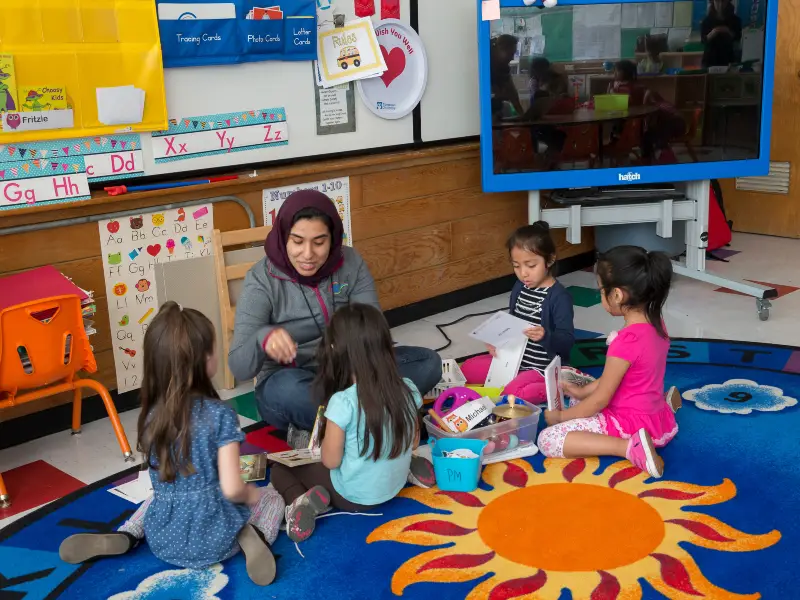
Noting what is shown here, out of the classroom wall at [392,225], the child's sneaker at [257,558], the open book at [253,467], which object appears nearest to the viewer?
the child's sneaker at [257,558]

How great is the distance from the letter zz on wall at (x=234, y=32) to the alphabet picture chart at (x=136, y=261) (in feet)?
1.82

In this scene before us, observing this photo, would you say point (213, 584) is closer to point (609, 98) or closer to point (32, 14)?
point (32, 14)

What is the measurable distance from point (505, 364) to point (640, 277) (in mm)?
732

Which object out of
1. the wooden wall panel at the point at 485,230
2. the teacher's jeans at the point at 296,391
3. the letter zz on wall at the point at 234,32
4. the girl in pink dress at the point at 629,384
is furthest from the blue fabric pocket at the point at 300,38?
the girl in pink dress at the point at 629,384

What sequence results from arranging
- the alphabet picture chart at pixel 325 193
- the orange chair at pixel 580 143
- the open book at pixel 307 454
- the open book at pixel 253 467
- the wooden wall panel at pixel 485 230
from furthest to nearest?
the wooden wall panel at pixel 485 230
the orange chair at pixel 580 143
the alphabet picture chart at pixel 325 193
the open book at pixel 253 467
the open book at pixel 307 454

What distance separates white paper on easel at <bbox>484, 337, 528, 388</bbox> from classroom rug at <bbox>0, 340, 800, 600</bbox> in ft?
1.61

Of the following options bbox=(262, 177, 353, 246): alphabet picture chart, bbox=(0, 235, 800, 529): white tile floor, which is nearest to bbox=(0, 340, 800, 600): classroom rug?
bbox=(0, 235, 800, 529): white tile floor

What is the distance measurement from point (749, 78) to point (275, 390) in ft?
8.80

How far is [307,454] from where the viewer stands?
2.67m

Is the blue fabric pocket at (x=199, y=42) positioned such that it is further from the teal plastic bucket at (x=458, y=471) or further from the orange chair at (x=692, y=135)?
the orange chair at (x=692, y=135)

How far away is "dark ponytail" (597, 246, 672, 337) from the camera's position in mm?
2635

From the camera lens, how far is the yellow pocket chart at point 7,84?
2.79m

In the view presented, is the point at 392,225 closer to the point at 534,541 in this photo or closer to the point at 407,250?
the point at 407,250

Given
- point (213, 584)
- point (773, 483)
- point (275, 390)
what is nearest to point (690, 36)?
point (773, 483)
